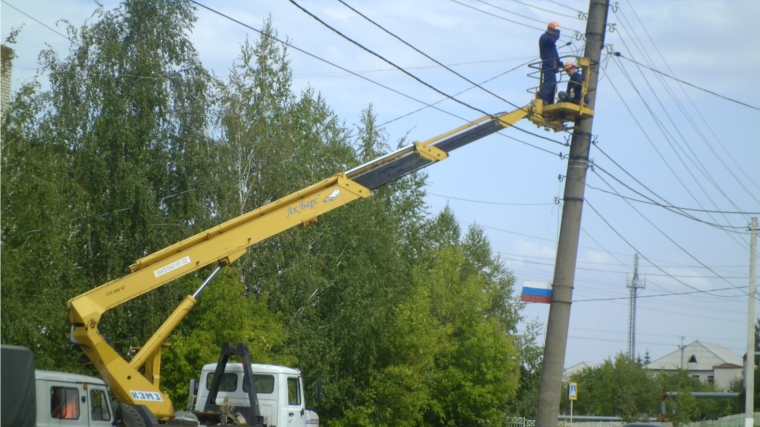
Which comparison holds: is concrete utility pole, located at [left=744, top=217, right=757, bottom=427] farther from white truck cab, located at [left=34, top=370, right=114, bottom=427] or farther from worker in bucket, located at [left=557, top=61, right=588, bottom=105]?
white truck cab, located at [left=34, top=370, right=114, bottom=427]

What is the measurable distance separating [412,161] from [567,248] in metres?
3.48

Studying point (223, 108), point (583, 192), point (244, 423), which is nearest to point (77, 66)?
point (223, 108)

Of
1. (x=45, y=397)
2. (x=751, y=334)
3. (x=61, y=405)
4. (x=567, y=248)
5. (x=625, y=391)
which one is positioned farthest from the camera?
(x=625, y=391)

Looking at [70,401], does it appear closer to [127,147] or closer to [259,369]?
[259,369]

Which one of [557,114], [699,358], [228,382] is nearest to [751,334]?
[557,114]

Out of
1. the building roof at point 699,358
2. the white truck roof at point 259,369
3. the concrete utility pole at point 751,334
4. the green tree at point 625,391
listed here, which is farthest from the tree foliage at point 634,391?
the building roof at point 699,358

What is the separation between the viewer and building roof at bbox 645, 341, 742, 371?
116m

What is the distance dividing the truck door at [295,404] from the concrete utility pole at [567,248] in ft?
18.5

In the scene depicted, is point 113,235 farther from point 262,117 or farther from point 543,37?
point 543,37

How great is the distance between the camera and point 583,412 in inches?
2677

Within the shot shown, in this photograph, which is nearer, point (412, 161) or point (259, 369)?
point (412, 161)

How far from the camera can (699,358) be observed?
121 metres

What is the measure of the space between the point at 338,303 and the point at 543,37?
16.9 metres

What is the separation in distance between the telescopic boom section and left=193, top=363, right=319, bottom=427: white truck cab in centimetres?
198
